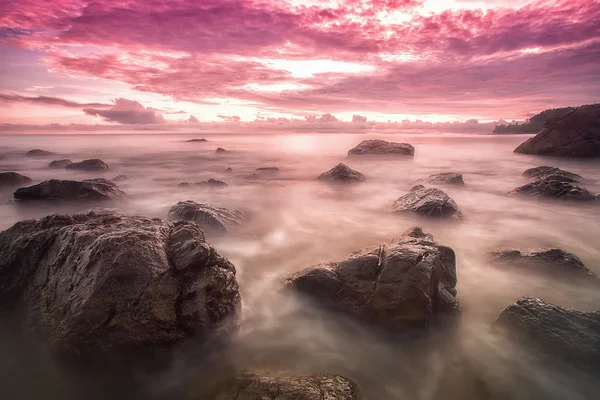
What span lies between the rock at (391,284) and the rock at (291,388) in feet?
4.52

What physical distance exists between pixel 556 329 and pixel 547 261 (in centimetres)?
283

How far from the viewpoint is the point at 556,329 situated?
452 cm

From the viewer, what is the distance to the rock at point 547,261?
6645 mm

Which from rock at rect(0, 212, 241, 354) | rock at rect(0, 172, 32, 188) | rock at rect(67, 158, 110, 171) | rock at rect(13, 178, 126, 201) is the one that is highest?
rock at rect(0, 212, 241, 354)

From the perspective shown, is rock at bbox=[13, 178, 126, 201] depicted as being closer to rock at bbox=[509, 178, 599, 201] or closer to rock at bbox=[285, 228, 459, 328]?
rock at bbox=[285, 228, 459, 328]

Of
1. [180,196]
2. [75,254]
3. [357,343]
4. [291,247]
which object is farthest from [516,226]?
[180,196]

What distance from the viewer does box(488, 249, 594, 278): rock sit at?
6.64 metres

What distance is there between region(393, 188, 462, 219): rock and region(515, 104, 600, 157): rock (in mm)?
25023

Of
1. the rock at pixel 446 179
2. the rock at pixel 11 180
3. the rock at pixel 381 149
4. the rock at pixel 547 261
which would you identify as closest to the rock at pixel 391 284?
the rock at pixel 547 261

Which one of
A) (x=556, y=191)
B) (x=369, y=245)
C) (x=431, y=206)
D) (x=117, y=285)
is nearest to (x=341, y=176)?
(x=431, y=206)

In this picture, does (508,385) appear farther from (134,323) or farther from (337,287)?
(134,323)

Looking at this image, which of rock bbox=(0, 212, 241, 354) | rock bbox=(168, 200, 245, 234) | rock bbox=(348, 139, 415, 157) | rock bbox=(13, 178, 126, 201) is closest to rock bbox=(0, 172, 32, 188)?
rock bbox=(13, 178, 126, 201)

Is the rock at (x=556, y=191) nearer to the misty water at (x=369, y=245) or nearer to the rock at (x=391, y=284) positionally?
the misty water at (x=369, y=245)

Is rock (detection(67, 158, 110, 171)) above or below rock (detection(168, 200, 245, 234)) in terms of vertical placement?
below
